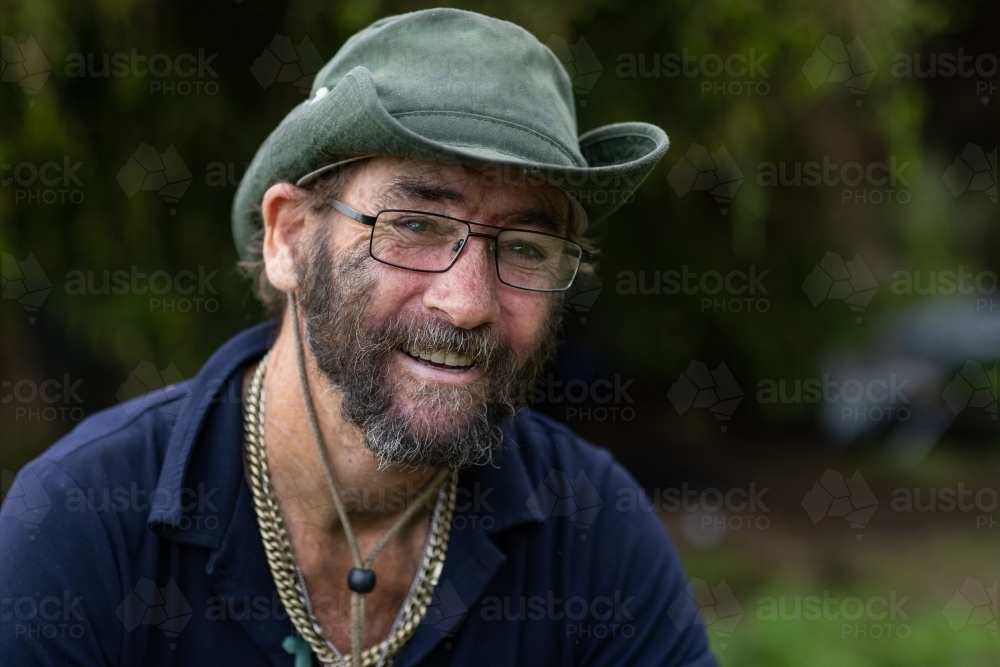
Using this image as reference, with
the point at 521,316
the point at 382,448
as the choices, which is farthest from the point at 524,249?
the point at 382,448

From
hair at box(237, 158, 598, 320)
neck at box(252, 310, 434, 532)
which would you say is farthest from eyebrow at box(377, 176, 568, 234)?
neck at box(252, 310, 434, 532)

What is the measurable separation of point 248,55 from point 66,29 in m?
0.76

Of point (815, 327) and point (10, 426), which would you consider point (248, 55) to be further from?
point (815, 327)

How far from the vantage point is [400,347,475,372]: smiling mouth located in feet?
6.76

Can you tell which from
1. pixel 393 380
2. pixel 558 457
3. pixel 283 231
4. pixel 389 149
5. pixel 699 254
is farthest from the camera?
pixel 699 254

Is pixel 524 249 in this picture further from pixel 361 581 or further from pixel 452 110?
pixel 361 581

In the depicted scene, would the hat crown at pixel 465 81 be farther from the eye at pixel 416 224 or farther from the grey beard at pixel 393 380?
the grey beard at pixel 393 380

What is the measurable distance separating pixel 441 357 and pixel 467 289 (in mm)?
162

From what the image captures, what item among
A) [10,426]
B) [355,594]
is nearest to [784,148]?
[355,594]

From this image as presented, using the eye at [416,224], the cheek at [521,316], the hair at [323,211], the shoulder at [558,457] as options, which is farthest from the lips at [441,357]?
the shoulder at [558,457]

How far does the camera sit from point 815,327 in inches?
218

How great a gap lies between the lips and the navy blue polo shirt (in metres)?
0.46

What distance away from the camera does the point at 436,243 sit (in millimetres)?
2045

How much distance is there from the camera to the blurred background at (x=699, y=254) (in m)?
3.75
